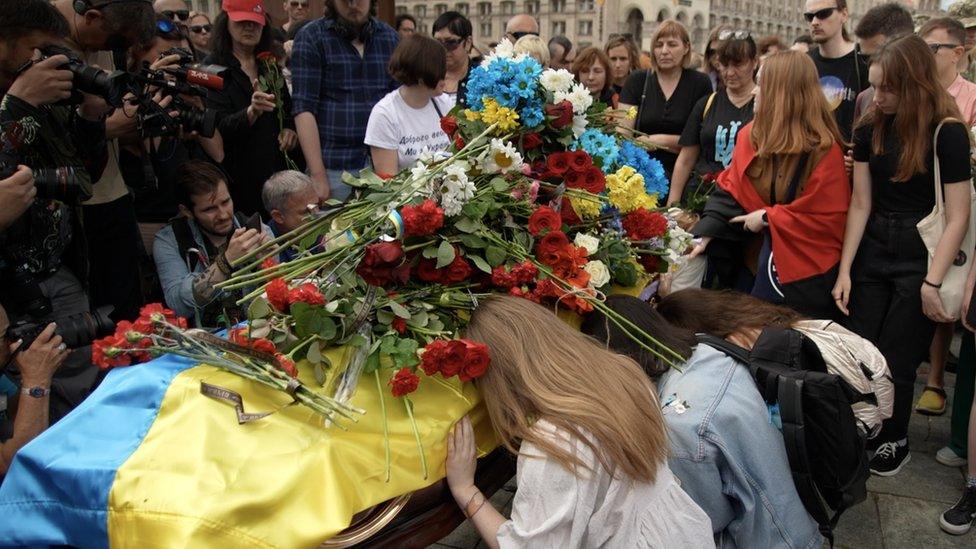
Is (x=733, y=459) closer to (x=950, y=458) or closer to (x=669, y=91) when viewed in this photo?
(x=950, y=458)

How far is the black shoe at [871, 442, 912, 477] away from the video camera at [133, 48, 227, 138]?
11.6 feet

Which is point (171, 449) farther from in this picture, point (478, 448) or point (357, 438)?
point (478, 448)

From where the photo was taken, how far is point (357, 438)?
68.9 inches

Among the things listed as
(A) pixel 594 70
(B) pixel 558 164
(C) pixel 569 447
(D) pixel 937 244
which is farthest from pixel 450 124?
(A) pixel 594 70

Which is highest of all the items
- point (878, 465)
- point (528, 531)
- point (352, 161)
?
point (352, 161)

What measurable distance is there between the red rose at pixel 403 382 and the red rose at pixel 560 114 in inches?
50.4

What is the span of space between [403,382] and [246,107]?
315 cm

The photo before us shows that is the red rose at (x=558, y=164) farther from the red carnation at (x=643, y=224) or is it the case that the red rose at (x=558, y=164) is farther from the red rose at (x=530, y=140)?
the red carnation at (x=643, y=224)

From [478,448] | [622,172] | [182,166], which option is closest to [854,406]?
[622,172]

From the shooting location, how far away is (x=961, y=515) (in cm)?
308

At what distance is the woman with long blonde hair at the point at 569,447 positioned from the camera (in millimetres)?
1787

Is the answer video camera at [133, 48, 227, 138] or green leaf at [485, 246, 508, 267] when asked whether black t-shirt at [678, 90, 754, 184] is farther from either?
video camera at [133, 48, 227, 138]

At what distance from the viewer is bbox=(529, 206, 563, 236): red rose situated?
2369 millimetres

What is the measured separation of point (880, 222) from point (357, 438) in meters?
2.74
